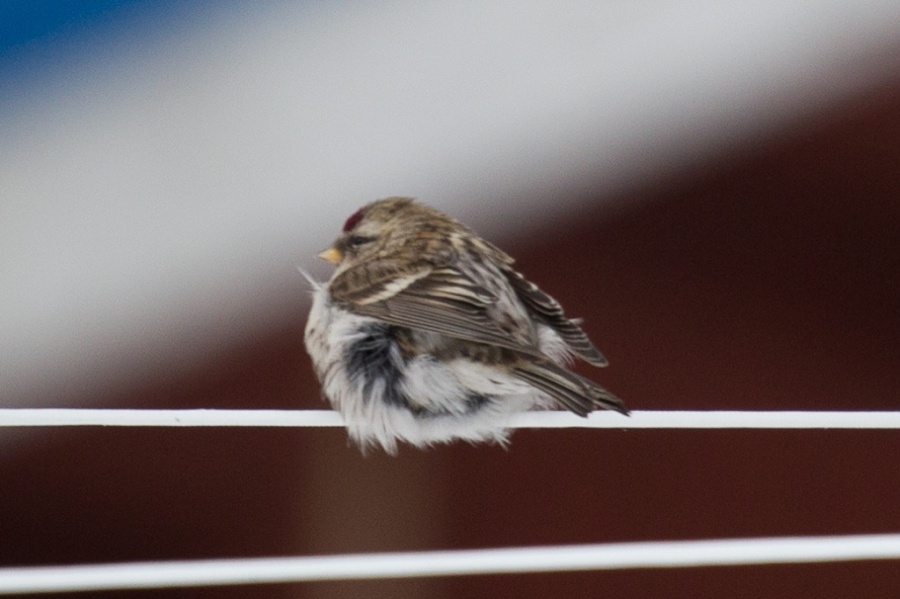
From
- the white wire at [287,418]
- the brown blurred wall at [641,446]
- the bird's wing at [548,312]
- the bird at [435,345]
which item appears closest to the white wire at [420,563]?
the white wire at [287,418]

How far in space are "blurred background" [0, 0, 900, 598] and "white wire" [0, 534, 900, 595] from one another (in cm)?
236

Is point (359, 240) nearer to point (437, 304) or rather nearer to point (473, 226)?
point (437, 304)

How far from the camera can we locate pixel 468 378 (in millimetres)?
1779

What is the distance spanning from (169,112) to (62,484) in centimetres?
113

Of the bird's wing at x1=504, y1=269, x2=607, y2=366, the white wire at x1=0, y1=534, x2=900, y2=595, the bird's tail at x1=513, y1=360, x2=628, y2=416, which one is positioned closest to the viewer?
the white wire at x1=0, y1=534, x2=900, y2=595

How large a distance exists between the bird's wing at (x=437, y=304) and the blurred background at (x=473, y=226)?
1.77m

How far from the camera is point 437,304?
72.1 inches

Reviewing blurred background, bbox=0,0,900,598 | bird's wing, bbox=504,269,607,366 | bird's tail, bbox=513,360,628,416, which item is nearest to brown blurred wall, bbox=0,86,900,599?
blurred background, bbox=0,0,900,598

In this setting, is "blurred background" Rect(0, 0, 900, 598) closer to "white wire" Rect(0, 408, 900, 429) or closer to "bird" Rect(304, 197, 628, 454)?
"bird" Rect(304, 197, 628, 454)

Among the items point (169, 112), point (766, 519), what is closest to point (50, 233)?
point (169, 112)

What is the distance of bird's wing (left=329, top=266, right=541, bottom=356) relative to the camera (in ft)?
5.70

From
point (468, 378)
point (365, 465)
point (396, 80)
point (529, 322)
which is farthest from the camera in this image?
point (396, 80)

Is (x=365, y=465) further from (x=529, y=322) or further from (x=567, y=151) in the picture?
(x=529, y=322)

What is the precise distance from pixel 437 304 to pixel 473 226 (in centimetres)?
204
